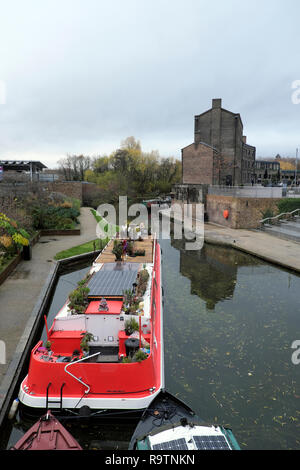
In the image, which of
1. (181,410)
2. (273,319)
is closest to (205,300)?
(273,319)

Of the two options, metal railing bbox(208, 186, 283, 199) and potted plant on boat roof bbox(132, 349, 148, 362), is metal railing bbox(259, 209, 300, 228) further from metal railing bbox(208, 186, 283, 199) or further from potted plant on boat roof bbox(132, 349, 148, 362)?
potted plant on boat roof bbox(132, 349, 148, 362)

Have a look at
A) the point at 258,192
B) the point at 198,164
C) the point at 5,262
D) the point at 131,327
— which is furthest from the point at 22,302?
the point at 198,164

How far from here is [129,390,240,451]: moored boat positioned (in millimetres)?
5363

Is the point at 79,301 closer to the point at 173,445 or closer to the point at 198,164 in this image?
the point at 173,445

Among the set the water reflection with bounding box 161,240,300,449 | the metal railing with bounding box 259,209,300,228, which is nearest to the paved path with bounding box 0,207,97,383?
the water reflection with bounding box 161,240,300,449

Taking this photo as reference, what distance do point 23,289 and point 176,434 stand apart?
A: 10.3m

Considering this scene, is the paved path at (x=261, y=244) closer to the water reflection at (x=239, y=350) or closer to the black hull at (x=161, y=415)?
the water reflection at (x=239, y=350)

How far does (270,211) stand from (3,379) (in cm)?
2648

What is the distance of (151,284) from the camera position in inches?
430

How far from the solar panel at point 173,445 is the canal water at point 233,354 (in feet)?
4.07

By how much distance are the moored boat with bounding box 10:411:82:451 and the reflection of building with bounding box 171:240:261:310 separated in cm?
803

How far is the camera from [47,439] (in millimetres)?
5461

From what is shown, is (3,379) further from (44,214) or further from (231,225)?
(231,225)
